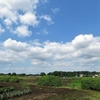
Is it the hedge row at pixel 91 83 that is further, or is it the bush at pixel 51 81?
the bush at pixel 51 81

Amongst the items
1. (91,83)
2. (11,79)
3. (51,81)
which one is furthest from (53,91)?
(11,79)

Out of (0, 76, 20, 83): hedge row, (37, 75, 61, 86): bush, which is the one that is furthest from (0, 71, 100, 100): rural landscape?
(0, 76, 20, 83): hedge row

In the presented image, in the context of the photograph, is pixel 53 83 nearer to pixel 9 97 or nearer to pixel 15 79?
pixel 9 97

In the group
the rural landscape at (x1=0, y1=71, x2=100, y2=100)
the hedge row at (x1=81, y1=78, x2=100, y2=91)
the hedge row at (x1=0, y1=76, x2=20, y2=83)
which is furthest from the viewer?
the hedge row at (x1=0, y1=76, x2=20, y2=83)

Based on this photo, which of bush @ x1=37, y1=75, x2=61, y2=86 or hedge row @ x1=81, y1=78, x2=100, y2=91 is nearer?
hedge row @ x1=81, y1=78, x2=100, y2=91

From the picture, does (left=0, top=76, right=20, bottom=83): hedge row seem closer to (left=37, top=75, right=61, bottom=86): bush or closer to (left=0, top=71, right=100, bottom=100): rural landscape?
(left=0, top=71, right=100, bottom=100): rural landscape

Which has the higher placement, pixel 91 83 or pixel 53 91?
pixel 91 83

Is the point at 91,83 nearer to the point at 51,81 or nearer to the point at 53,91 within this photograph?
the point at 53,91

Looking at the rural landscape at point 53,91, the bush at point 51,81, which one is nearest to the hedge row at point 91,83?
the rural landscape at point 53,91

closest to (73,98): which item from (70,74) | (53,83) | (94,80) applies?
(94,80)

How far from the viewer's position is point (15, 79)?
125ft

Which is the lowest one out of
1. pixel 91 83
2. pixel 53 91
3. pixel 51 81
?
pixel 53 91

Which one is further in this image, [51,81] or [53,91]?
[51,81]

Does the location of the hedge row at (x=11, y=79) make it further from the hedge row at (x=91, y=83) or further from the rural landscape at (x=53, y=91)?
the hedge row at (x=91, y=83)
